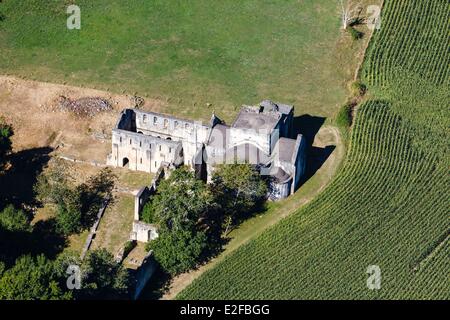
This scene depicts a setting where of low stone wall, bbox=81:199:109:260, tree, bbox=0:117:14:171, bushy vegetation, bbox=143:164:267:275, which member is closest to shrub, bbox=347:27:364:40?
bushy vegetation, bbox=143:164:267:275

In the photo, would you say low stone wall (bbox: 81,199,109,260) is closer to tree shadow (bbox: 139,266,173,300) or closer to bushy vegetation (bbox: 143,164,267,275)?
bushy vegetation (bbox: 143,164,267,275)

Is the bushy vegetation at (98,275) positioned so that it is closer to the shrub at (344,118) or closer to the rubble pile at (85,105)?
the rubble pile at (85,105)

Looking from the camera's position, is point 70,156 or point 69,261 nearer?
point 69,261

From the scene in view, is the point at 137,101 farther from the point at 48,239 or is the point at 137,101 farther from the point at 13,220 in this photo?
the point at 13,220

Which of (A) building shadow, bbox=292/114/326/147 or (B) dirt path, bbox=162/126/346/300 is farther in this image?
(A) building shadow, bbox=292/114/326/147

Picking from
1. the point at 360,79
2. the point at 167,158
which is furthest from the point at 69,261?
the point at 360,79

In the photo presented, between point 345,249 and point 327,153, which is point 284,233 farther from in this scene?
point 327,153
